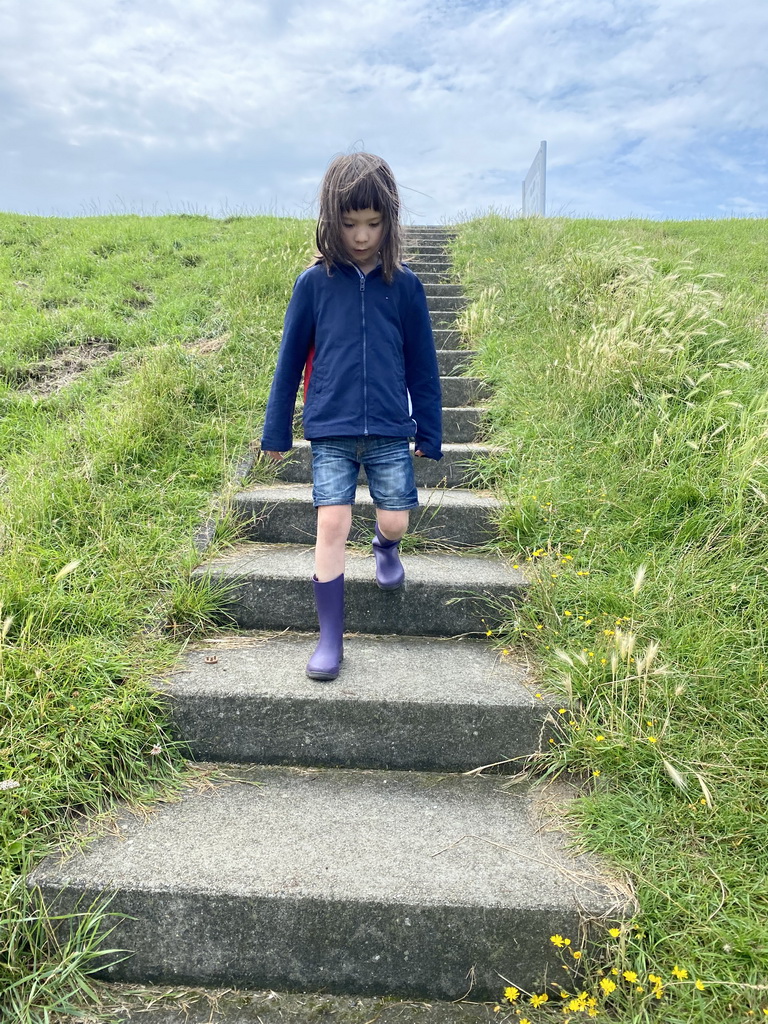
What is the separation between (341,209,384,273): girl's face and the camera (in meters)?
2.33

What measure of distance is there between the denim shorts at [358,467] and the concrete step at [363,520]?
75 cm

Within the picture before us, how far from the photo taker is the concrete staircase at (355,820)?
185cm

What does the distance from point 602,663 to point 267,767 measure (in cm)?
125

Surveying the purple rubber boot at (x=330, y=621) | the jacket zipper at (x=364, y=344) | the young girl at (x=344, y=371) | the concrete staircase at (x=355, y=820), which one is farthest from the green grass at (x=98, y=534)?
the jacket zipper at (x=364, y=344)

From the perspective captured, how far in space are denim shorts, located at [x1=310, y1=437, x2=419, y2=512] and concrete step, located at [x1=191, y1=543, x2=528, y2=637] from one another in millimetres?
456

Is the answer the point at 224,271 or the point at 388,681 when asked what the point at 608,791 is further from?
the point at 224,271

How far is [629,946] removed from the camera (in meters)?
1.78

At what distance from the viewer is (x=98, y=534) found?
2.93 m

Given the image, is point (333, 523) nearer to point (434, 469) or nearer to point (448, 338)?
point (434, 469)

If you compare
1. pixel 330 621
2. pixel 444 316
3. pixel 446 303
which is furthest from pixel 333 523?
pixel 446 303

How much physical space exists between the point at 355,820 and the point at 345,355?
Result: 1.60 metres

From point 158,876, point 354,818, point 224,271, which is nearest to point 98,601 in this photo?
point 158,876

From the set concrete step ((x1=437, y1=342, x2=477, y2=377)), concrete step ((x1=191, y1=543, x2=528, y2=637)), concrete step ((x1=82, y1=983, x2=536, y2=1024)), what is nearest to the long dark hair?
concrete step ((x1=191, y1=543, x2=528, y2=637))

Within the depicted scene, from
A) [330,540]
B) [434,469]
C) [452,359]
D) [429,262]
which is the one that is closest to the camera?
[330,540]
